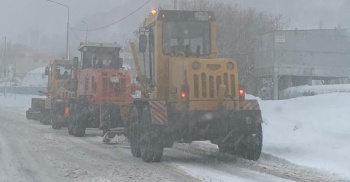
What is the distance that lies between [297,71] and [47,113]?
44.4 ft

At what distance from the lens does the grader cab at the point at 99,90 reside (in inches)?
682

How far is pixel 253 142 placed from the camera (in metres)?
11.8

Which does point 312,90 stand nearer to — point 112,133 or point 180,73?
point 112,133

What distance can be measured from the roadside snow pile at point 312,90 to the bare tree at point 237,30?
4849mm

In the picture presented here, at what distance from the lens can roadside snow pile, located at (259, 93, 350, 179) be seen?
1143 cm

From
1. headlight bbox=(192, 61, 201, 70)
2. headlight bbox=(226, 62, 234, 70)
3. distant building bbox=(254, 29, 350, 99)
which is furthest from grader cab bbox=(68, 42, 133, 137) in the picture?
distant building bbox=(254, 29, 350, 99)

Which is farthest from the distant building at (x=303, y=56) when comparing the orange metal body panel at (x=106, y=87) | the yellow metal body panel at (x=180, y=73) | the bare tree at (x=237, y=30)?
the yellow metal body panel at (x=180, y=73)

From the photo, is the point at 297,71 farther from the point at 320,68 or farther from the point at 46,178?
the point at 46,178

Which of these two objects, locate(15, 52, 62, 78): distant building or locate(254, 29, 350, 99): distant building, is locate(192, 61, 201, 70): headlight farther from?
locate(15, 52, 62, 78): distant building

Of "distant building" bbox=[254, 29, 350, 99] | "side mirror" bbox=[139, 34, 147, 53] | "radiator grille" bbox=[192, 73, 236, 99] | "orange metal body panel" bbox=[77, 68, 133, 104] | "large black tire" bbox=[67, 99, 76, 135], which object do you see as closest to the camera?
"radiator grille" bbox=[192, 73, 236, 99]

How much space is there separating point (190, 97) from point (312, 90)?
55.9 ft

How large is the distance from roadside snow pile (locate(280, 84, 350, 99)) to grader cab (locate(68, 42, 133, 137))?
10892 millimetres

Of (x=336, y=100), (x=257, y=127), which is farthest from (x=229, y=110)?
(x=336, y=100)

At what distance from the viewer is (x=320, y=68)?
29547mm
